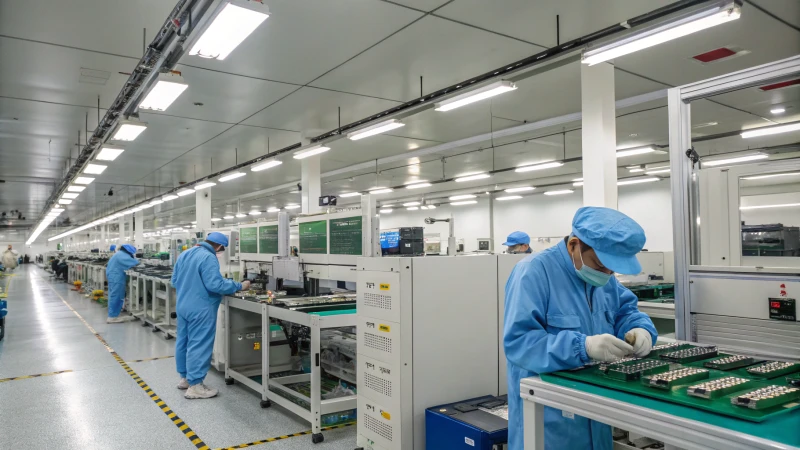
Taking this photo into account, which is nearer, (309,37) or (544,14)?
(544,14)

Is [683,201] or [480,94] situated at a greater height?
[480,94]

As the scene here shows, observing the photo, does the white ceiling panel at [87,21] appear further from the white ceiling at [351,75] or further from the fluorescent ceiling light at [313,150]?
the fluorescent ceiling light at [313,150]

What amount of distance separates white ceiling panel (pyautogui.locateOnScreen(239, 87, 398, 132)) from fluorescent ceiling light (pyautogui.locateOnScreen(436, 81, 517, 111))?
158 cm

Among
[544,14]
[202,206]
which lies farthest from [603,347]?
[202,206]

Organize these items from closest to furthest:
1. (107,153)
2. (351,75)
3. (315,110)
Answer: (351,75), (107,153), (315,110)

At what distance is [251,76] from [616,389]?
4.91 m

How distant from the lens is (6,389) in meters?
4.83

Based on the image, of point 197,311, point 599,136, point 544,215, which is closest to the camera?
point 197,311

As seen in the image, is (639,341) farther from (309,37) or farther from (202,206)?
(202,206)

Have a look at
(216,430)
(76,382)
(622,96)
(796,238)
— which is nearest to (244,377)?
(216,430)

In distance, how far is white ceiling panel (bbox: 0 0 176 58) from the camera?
147 inches

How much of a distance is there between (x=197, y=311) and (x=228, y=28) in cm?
270

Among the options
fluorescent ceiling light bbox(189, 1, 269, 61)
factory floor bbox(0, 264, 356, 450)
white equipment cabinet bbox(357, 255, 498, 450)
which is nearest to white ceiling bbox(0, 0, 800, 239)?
fluorescent ceiling light bbox(189, 1, 269, 61)

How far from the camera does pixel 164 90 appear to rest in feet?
13.7
